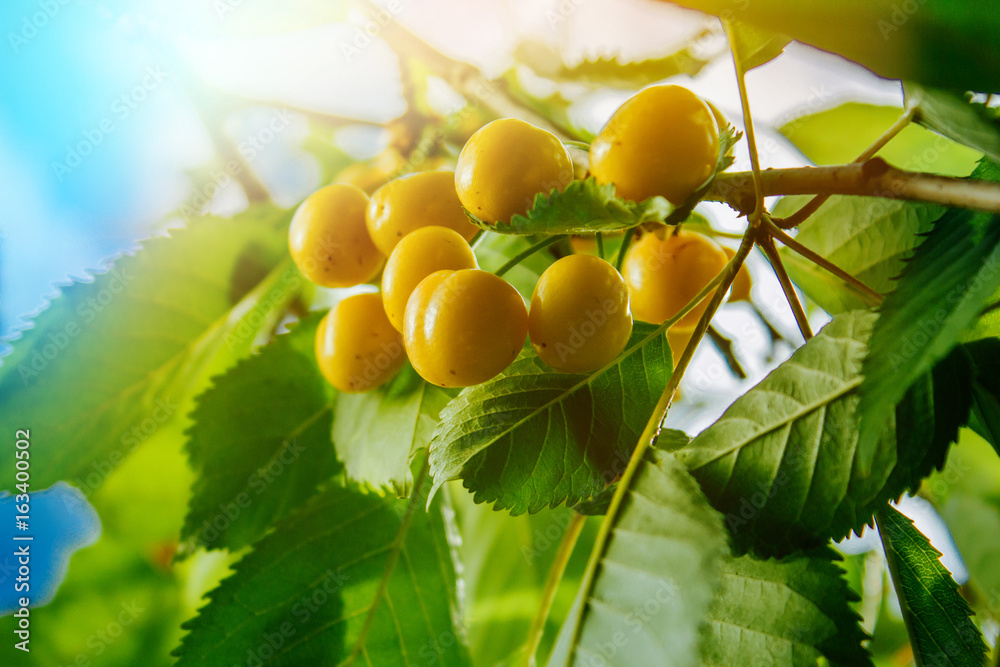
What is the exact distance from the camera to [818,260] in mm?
362

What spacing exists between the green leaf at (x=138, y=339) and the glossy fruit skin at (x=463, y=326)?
0.35 m

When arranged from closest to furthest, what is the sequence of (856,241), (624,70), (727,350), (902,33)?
(902,33) < (856,241) < (727,350) < (624,70)

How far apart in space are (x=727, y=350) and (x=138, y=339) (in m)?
0.56

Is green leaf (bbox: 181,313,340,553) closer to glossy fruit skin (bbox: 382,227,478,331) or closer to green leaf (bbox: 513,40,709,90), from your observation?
glossy fruit skin (bbox: 382,227,478,331)

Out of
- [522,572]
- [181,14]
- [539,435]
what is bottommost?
[522,572]

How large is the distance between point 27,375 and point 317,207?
340mm

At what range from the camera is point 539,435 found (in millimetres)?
343

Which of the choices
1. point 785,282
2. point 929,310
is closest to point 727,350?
point 785,282

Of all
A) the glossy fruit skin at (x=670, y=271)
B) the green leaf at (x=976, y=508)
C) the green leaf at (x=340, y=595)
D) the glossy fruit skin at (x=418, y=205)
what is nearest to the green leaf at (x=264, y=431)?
the green leaf at (x=340, y=595)

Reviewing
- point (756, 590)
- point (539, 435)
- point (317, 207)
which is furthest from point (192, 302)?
point (756, 590)

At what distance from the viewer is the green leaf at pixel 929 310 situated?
241 millimetres

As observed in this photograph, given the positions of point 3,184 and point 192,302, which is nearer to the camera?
point 192,302

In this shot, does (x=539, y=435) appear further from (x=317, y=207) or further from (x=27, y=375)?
(x=27, y=375)

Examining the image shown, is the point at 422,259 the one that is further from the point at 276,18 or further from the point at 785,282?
the point at 276,18
